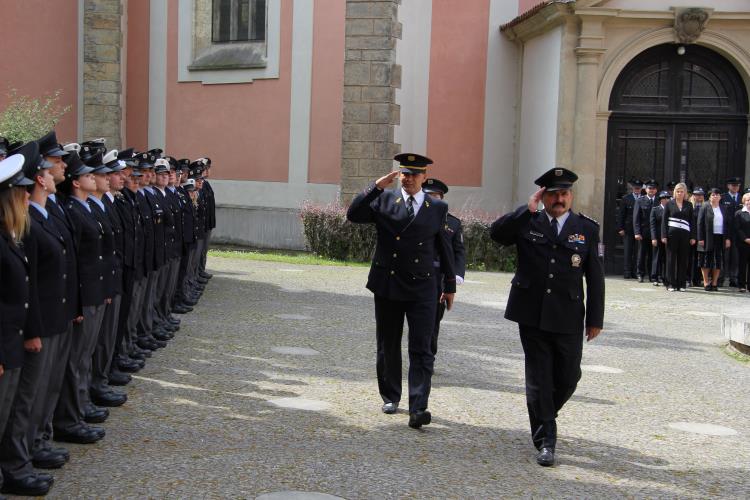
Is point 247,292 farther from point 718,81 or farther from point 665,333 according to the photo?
point 718,81

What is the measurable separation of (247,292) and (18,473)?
365 inches

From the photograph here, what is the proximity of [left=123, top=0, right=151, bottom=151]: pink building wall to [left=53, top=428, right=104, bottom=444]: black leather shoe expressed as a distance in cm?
1875

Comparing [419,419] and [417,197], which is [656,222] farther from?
[419,419]

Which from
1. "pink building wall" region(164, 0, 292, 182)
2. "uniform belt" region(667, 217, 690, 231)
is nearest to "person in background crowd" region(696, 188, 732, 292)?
"uniform belt" region(667, 217, 690, 231)

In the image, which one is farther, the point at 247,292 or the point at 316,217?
the point at 316,217

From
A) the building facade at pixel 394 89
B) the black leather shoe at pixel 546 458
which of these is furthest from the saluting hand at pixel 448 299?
the building facade at pixel 394 89

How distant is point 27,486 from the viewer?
17.1ft

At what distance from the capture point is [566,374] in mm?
6645

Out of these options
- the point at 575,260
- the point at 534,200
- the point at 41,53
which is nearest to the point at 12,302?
the point at 534,200

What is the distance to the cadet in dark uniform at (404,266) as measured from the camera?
7.41m

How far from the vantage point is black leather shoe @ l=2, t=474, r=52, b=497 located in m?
5.23

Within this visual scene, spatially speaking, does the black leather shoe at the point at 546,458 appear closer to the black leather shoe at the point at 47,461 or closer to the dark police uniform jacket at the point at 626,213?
the black leather shoe at the point at 47,461

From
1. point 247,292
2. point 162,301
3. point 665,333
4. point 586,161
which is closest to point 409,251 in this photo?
point 162,301

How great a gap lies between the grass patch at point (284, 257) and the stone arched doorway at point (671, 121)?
17.6 ft
